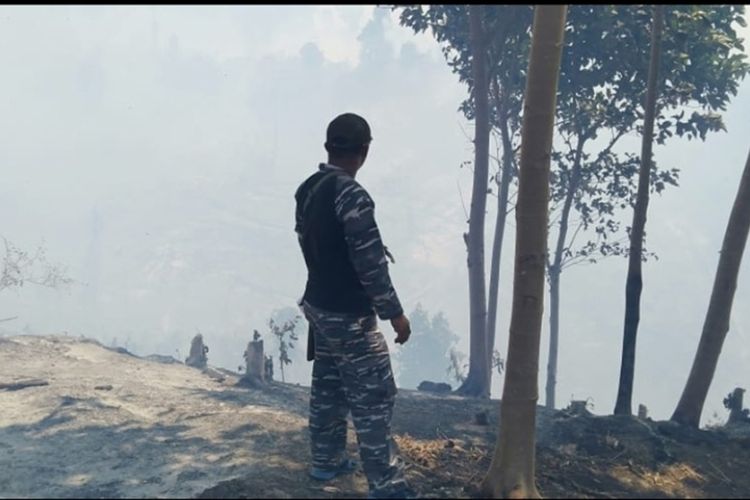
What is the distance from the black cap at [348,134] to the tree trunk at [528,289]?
1214 millimetres

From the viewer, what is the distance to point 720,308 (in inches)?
393

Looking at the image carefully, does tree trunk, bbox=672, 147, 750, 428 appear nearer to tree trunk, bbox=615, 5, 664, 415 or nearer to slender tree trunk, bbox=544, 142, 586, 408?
tree trunk, bbox=615, 5, 664, 415

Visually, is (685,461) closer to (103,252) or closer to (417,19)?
(417,19)

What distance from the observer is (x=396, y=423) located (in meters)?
10.1

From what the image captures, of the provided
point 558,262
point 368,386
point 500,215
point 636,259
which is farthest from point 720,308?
→ point 558,262

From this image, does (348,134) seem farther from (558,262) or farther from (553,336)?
(553,336)

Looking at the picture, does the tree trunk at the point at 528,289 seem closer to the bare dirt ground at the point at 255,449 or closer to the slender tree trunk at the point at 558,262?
the bare dirt ground at the point at 255,449

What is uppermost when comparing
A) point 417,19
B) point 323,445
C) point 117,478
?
point 417,19

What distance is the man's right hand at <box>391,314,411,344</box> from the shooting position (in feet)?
16.5

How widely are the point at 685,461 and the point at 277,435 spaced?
172 inches

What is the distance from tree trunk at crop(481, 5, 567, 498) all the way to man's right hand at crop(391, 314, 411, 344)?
2.88ft

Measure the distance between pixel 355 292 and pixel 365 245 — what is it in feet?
1.29

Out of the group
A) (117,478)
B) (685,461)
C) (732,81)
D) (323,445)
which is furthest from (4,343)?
(732,81)

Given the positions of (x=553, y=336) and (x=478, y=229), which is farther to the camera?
(x=553, y=336)
